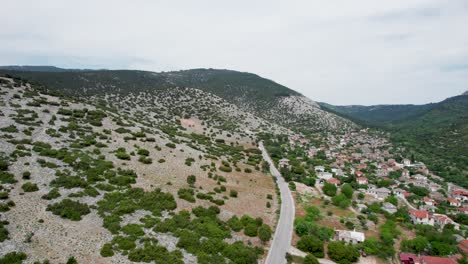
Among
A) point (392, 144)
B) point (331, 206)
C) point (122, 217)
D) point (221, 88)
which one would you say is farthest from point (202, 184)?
point (221, 88)

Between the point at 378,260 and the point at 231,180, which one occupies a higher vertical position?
the point at 231,180

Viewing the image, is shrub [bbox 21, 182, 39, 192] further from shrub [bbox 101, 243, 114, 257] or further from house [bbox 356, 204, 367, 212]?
house [bbox 356, 204, 367, 212]

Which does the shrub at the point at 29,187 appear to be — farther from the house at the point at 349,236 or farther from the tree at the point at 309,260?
the house at the point at 349,236

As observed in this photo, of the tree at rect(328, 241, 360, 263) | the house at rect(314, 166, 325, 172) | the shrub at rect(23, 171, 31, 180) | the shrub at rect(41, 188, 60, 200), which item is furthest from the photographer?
the house at rect(314, 166, 325, 172)

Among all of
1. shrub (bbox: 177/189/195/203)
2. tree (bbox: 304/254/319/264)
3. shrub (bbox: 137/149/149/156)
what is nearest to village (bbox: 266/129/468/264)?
tree (bbox: 304/254/319/264)

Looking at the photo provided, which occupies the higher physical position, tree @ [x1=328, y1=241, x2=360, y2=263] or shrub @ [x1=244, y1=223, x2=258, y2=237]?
shrub @ [x1=244, y1=223, x2=258, y2=237]

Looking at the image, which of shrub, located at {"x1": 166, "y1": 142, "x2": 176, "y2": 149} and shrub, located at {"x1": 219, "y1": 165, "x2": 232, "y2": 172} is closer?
shrub, located at {"x1": 219, "y1": 165, "x2": 232, "y2": 172}

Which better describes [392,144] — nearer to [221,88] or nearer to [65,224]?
[221,88]

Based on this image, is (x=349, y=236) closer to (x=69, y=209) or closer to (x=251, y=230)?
(x=251, y=230)
